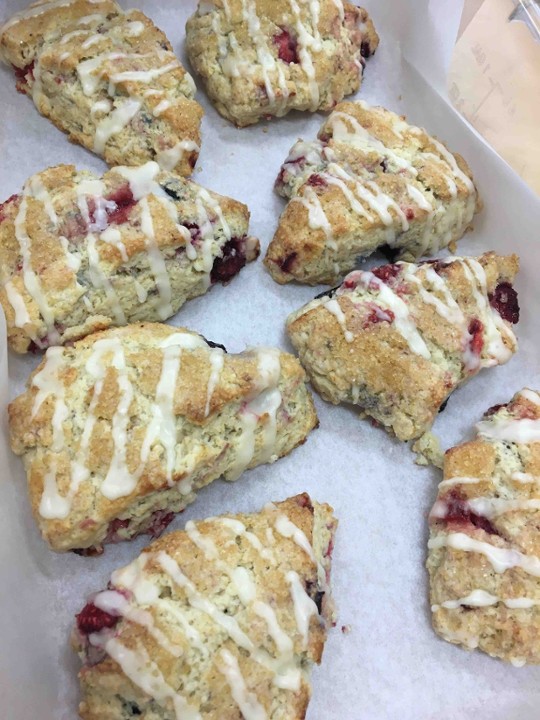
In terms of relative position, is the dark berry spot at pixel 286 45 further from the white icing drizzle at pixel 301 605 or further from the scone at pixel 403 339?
the white icing drizzle at pixel 301 605

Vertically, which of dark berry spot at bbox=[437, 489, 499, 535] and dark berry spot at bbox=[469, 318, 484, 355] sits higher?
dark berry spot at bbox=[469, 318, 484, 355]

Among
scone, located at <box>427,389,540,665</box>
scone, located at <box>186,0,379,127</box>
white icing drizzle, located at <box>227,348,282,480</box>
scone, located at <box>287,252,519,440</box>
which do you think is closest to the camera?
scone, located at <box>427,389,540,665</box>

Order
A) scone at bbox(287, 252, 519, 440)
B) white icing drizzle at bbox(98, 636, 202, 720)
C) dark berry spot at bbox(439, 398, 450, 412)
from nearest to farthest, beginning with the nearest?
white icing drizzle at bbox(98, 636, 202, 720)
scone at bbox(287, 252, 519, 440)
dark berry spot at bbox(439, 398, 450, 412)

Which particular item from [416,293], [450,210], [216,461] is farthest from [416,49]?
[216,461]

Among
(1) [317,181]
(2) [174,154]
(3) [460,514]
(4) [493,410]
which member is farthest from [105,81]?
(3) [460,514]

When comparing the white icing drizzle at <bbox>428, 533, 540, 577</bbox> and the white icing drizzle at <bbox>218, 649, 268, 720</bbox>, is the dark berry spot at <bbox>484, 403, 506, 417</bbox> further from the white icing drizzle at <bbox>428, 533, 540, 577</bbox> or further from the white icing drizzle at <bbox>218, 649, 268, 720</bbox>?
the white icing drizzle at <bbox>218, 649, 268, 720</bbox>

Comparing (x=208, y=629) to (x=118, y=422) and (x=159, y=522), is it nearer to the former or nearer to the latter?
(x=159, y=522)

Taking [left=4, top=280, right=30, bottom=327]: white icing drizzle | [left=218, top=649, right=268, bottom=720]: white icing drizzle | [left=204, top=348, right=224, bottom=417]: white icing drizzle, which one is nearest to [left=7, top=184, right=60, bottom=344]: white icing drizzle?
[left=4, top=280, right=30, bottom=327]: white icing drizzle
